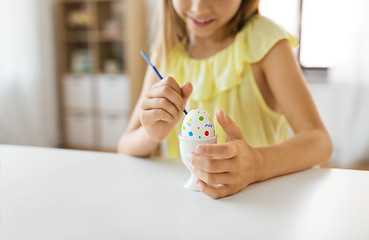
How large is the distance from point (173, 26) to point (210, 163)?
25.3 inches

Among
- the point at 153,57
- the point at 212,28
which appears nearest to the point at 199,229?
the point at 212,28

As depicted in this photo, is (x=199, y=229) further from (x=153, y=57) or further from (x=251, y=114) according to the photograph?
(x=153, y=57)

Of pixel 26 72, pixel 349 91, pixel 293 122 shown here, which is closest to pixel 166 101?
pixel 293 122

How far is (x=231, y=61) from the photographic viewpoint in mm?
1019

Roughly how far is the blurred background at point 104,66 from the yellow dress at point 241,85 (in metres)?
1.94

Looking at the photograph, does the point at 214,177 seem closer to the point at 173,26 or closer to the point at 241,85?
the point at 241,85

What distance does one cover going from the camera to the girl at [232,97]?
2.03 feet

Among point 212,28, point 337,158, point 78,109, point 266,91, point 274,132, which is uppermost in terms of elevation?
point 212,28

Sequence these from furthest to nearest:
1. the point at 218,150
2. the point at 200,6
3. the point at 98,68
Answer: the point at 98,68 < the point at 200,6 < the point at 218,150

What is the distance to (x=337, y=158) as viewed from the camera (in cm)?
310

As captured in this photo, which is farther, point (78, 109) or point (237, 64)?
point (78, 109)

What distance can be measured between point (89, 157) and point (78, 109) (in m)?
2.92

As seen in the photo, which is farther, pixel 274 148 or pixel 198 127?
pixel 274 148

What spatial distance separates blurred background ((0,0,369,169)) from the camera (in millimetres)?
3033
